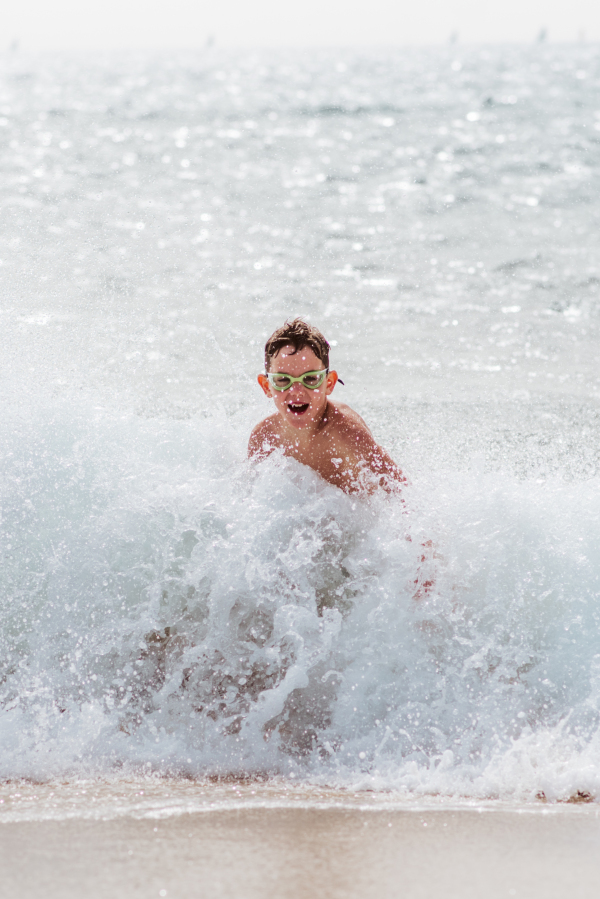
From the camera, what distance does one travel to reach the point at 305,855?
2.03 metres

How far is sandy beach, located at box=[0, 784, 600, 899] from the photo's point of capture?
1863 millimetres

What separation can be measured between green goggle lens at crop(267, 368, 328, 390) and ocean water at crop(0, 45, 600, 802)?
41 centimetres

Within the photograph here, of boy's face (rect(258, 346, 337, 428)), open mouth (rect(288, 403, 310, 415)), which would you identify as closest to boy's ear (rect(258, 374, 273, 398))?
boy's face (rect(258, 346, 337, 428))

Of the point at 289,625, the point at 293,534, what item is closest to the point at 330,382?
the point at 293,534

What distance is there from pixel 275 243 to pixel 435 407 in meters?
6.10

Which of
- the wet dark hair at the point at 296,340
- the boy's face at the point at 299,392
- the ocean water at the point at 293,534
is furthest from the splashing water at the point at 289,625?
the wet dark hair at the point at 296,340

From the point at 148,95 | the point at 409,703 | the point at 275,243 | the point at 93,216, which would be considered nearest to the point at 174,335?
the point at 275,243

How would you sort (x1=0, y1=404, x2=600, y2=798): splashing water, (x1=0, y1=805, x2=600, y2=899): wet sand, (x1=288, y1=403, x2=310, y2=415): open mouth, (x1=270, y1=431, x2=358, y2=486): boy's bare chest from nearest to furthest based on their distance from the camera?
(x1=0, y1=805, x2=600, y2=899): wet sand, (x1=0, y1=404, x2=600, y2=798): splashing water, (x1=288, y1=403, x2=310, y2=415): open mouth, (x1=270, y1=431, x2=358, y2=486): boy's bare chest

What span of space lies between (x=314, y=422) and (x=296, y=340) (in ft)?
1.29

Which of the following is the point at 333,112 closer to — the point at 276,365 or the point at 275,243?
the point at 275,243

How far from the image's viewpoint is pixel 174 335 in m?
8.14

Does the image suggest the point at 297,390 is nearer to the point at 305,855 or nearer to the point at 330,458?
the point at 330,458

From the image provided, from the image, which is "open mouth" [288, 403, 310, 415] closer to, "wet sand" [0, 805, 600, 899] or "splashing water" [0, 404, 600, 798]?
"splashing water" [0, 404, 600, 798]

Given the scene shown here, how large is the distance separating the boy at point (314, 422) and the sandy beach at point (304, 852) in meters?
1.50
